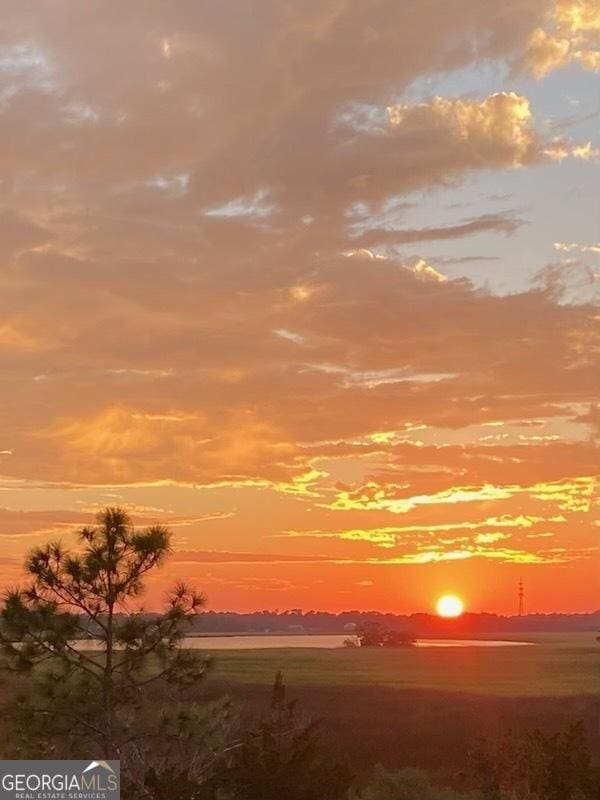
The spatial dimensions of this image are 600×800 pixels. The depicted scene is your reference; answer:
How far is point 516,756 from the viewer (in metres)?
27.0

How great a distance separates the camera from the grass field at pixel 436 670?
77.9m

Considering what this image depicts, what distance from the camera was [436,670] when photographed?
9725cm

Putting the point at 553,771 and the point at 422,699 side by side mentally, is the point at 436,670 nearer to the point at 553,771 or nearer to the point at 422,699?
the point at 422,699

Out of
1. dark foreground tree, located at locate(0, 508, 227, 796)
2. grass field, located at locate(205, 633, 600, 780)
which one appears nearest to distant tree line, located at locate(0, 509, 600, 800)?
dark foreground tree, located at locate(0, 508, 227, 796)

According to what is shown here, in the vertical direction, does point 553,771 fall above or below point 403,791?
above

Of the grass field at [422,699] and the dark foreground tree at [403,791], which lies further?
the grass field at [422,699]

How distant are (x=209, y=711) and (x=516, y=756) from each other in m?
7.90

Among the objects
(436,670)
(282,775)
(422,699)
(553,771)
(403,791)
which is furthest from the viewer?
(436,670)

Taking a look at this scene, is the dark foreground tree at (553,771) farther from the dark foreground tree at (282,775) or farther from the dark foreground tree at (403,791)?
the dark foreground tree at (282,775)

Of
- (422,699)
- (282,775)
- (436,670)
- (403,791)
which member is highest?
(282,775)

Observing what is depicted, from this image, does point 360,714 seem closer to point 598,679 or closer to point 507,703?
point 507,703

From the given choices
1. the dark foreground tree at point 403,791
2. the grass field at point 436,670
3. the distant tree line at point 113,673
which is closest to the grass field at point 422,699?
the grass field at point 436,670

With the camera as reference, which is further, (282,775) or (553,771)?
(553,771)

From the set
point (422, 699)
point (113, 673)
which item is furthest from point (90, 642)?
point (422, 699)
